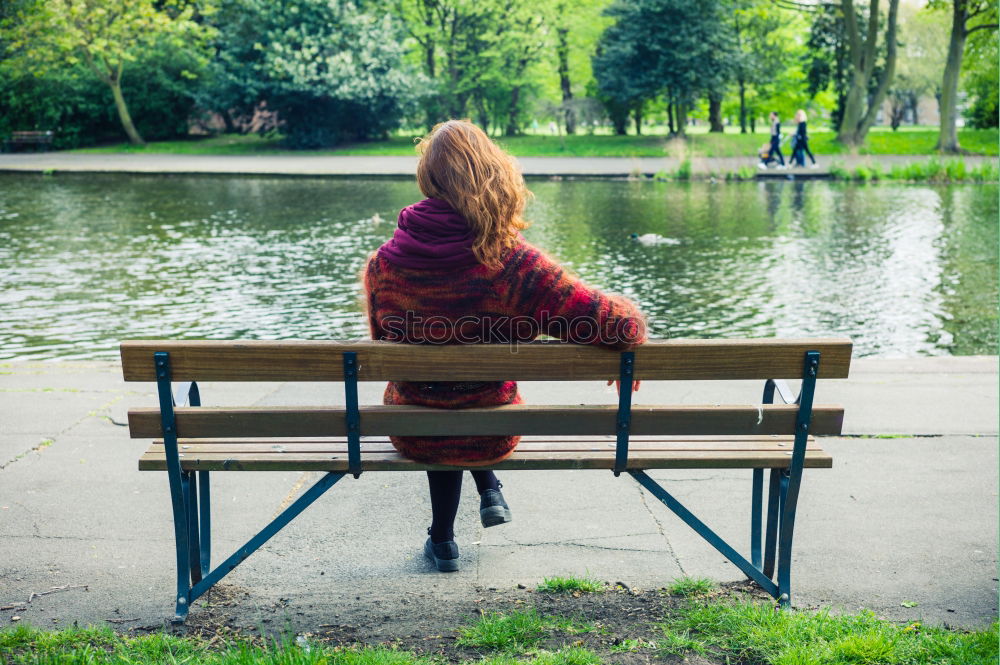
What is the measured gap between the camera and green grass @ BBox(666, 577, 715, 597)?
3586 mm

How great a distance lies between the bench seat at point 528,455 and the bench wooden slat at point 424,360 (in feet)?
1.15

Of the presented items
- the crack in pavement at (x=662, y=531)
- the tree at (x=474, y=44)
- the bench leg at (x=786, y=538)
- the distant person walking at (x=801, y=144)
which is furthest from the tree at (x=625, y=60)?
the bench leg at (x=786, y=538)

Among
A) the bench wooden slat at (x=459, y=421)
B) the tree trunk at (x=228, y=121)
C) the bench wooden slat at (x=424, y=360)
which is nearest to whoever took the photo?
the bench wooden slat at (x=424, y=360)

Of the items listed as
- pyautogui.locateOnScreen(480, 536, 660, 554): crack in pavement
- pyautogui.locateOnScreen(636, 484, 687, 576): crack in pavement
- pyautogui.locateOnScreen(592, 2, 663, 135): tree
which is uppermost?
pyautogui.locateOnScreen(592, 2, 663, 135): tree

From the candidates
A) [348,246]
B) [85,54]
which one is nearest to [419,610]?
[348,246]

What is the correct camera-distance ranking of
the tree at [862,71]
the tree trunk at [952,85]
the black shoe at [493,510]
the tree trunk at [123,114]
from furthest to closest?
1. the tree trunk at [123,114]
2. the tree at [862,71]
3. the tree trunk at [952,85]
4. the black shoe at [493,510]

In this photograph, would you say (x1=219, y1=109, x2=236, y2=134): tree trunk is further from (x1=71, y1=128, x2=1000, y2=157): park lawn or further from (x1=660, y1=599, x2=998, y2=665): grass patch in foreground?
(x1=660, y1=599, x2=998, y2=665): grass patch in foreground

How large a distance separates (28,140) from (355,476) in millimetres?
40324

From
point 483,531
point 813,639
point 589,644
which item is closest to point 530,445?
point 589,644

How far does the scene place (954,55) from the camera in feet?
108

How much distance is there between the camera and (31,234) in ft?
52.9

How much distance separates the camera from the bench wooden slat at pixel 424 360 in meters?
3.15

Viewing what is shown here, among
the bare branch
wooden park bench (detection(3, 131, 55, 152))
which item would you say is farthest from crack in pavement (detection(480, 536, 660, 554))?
wooden park bench (detection(3, 131, 55, 152))

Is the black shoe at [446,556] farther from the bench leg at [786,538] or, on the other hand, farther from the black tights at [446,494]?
the bench leg at [786,538]
